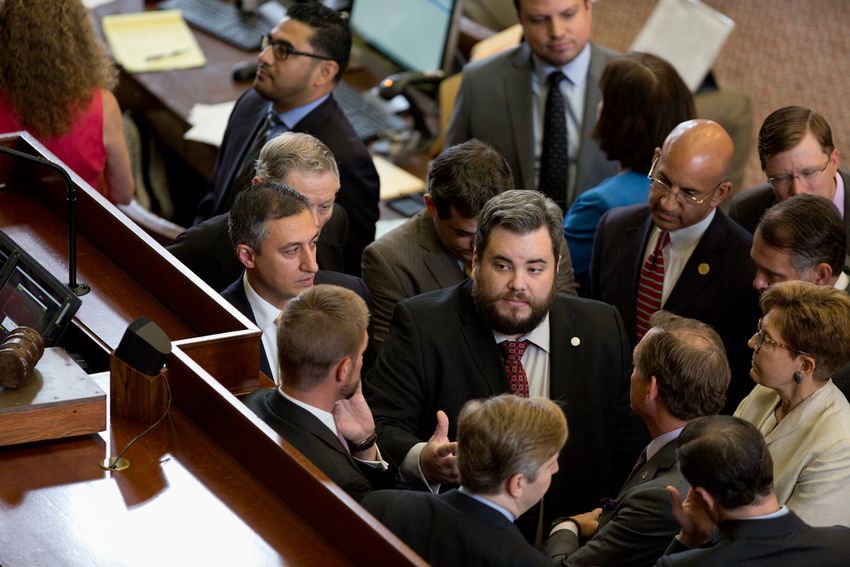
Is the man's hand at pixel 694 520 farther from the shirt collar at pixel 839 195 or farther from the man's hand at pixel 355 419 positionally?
the shirt collar at pixel 839 195

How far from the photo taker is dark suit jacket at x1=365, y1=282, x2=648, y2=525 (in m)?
3.16

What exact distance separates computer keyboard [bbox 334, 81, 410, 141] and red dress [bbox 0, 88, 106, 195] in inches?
51.5

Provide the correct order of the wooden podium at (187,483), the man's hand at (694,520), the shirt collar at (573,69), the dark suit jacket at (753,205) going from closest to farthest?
the wooden podium at (187,483) → the man's hand at (694,520) → the dark suit jacket at (753,205) → the shirt collar at (573,69)

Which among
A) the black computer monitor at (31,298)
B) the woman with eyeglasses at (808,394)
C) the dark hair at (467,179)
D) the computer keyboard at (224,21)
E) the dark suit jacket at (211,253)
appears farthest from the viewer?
the computer keyboard at (224,21)

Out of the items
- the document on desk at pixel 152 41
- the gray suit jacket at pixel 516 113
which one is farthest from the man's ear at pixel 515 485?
the document on desk at pixel 152 41

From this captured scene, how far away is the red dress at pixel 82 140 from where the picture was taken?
13.5 feet

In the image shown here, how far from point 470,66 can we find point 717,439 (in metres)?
2.49

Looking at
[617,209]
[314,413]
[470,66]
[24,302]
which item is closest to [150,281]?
[24,302]

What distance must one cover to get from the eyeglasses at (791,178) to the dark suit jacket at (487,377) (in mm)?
709

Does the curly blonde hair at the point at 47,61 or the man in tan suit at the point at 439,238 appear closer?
the man in tan suit at the point at 439,238

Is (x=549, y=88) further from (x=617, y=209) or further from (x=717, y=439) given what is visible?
(x=717, y=439)

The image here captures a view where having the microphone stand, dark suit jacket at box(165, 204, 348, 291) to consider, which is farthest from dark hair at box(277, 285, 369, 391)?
dark suit jacket at box(165, 204, 348, 291)

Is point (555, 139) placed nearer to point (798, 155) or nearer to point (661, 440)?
point (798, 155)

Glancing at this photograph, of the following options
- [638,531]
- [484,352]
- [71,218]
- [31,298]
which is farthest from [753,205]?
[31,298]
